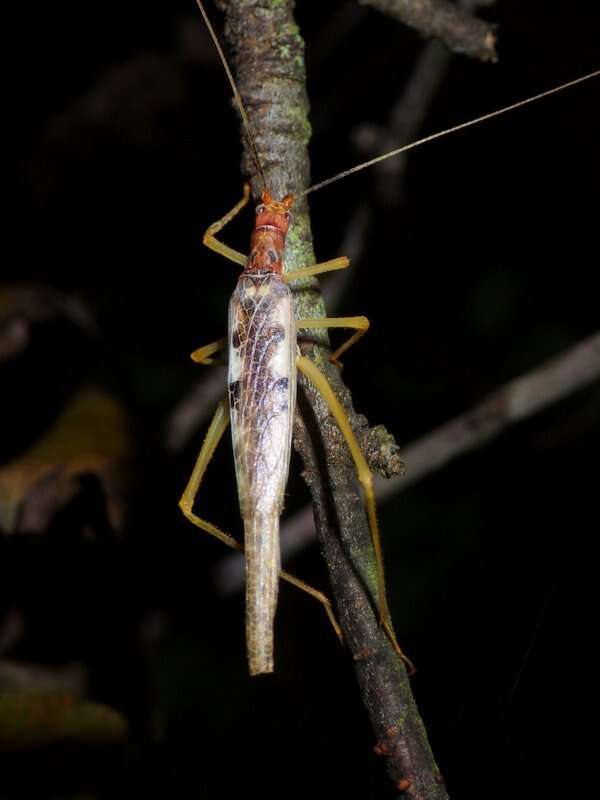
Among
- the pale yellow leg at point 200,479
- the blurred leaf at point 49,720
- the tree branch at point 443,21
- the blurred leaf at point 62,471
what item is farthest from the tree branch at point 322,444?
the blurred leaf at point 49,720

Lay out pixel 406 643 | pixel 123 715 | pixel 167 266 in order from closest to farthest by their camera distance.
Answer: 1. pixel 123 715
2. pixel 406 643
3. pixel 167 266

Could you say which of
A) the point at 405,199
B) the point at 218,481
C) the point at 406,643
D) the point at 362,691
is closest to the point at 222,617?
the point at 218,481

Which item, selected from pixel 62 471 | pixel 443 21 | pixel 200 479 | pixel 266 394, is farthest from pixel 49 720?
pixel 443 21

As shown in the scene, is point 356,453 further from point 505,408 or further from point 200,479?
point 505,408

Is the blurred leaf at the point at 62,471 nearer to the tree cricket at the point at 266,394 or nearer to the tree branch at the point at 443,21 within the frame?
the tree cricket at the point at 266,394

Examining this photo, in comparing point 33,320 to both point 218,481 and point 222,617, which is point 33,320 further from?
point 222,617

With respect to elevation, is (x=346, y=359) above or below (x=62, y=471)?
above
